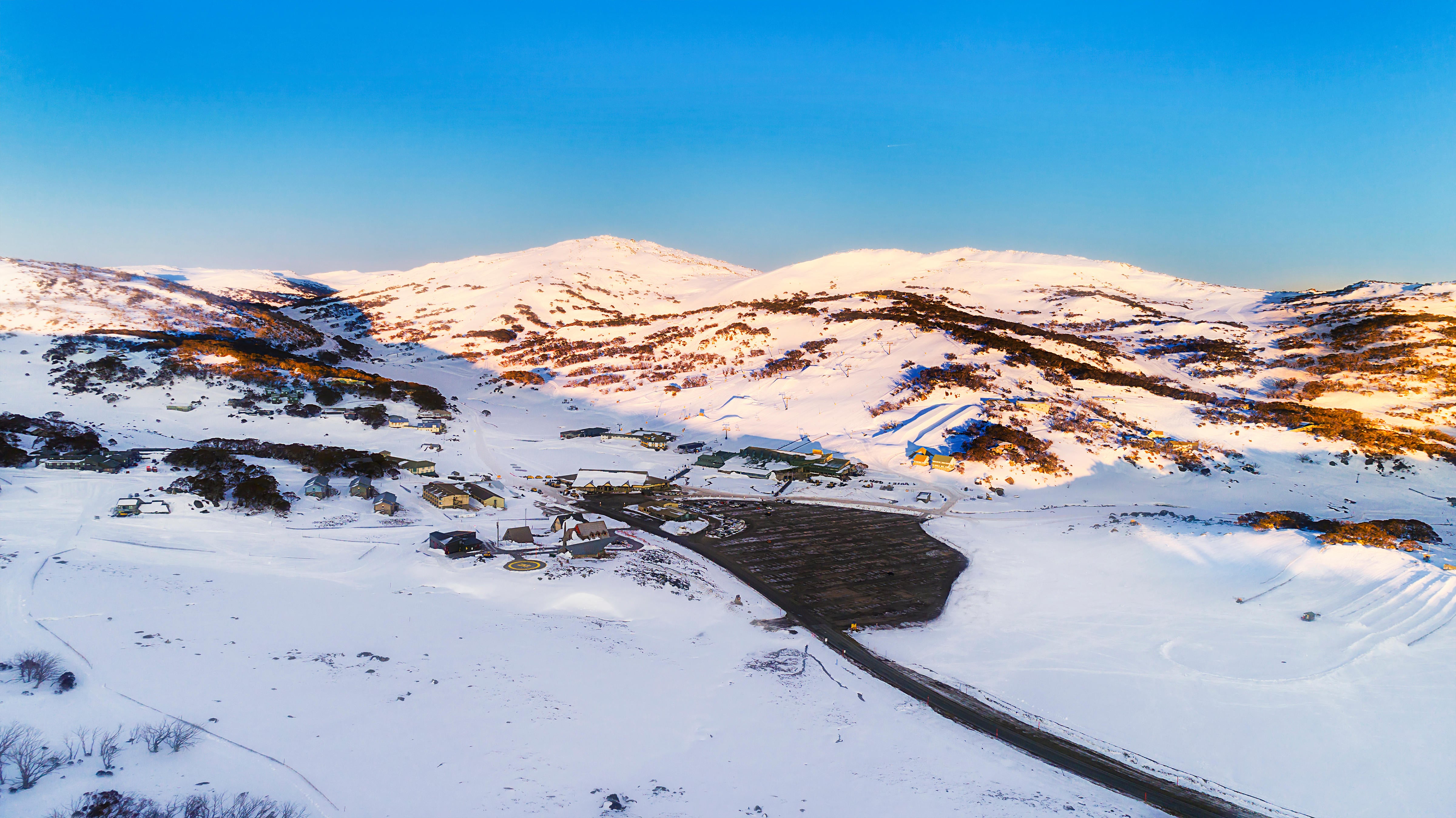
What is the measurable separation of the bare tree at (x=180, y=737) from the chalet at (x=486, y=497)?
24.1 meters

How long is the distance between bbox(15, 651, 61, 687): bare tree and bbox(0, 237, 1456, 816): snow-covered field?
50cm

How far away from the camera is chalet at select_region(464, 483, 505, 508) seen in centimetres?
3919

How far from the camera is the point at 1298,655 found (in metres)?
23.4

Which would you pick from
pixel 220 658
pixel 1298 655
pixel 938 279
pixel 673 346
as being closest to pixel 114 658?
pixel 220 658

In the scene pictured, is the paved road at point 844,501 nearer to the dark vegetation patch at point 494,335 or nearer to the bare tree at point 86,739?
the bare tree at point 86,739

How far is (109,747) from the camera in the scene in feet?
45.9

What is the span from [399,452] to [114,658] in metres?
35.5

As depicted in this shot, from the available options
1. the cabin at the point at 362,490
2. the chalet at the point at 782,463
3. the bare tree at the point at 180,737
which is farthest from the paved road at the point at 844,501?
the bare tree at the point at 180,737

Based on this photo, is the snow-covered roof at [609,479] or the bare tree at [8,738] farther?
the snow-covered roof at [609,479]

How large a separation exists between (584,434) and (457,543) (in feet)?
112

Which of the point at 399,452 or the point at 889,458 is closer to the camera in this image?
the point at 399,452

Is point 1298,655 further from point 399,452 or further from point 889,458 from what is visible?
point 399,452

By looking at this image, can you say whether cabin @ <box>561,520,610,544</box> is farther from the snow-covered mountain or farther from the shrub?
the shrub

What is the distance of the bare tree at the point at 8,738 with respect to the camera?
42.6ft
